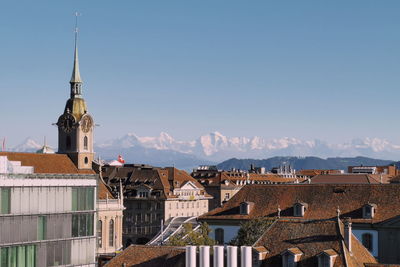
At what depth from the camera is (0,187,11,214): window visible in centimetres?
7275

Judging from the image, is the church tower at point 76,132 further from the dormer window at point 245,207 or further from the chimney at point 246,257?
the chimney at point 246,257

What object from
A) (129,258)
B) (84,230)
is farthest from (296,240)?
(84,230)

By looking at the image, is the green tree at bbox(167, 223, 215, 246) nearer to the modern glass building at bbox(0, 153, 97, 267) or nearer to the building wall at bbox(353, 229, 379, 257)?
the modern glass building at bbox(0, 153, 97, 267)

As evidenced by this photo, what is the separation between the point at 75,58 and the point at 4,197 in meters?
89.9

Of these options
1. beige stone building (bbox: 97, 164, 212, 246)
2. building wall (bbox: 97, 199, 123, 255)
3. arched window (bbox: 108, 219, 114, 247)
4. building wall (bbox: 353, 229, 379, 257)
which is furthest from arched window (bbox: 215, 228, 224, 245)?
beige stone building (bbox: 97, 164, 212, 246)

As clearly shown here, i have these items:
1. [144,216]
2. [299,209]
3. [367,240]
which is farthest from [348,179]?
[367,240]

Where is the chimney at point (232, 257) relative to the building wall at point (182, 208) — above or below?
above

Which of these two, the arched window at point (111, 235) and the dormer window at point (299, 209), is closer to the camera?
the dormer window at point (299, 209)

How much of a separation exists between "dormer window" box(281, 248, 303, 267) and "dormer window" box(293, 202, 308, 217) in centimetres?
3189

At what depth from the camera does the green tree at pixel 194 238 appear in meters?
96.8

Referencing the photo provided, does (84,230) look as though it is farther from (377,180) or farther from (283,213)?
(377,180)

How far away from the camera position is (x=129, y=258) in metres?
77.4

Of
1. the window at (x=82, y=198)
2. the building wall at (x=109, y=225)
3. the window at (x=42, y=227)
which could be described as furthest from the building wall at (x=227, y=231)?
the building wall at (x=109, y=225)

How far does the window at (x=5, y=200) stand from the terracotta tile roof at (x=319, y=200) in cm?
3994
